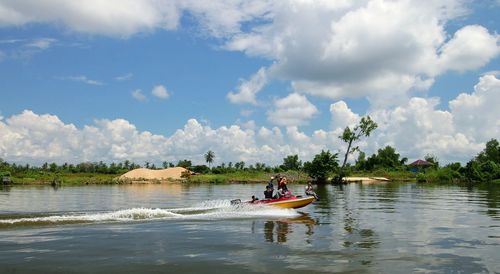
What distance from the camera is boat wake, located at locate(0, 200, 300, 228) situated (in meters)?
22.5

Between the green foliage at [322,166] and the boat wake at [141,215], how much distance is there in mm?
55956

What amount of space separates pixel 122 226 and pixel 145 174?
82.5 m

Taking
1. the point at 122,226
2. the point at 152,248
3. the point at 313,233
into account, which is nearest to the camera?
the point at 152,248

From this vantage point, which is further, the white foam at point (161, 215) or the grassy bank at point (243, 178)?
the grassy bank at point (243, 178)

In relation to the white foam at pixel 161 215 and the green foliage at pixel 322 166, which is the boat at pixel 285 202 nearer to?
the white foam at pixel 161 215

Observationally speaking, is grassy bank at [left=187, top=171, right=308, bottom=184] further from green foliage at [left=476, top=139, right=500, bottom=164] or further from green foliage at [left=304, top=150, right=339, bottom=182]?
green foliage at [left=476, top=139, right=500, bottom=164]

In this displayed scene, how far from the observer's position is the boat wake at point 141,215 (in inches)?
886

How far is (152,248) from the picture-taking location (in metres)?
15.8

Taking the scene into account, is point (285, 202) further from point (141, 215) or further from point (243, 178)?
point (243, 178)

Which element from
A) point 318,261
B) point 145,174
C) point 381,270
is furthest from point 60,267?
point 145,174

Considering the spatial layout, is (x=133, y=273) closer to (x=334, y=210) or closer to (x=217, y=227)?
(x=217, y=227)

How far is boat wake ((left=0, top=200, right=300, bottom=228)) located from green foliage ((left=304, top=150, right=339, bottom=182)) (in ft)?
184

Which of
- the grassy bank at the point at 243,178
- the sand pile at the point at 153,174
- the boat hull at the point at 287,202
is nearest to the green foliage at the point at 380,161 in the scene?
the grassy bank at the point at 243,178

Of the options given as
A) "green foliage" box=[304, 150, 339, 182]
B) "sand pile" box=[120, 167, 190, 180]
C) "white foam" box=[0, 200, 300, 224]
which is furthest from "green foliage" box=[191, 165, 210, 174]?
"white foam" box=[0, 200, 300, 224]
